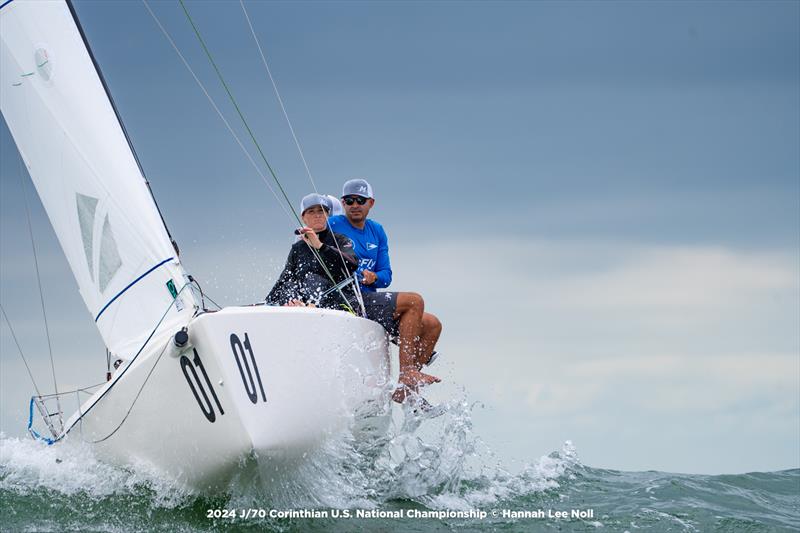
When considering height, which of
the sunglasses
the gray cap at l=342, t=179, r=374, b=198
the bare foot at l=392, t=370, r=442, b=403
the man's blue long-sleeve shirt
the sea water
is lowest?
the sea water

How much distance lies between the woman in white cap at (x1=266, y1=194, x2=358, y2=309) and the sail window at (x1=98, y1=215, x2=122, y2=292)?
123 centimetres

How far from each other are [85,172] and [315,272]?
6.04ft

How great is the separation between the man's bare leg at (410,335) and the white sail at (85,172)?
195cm

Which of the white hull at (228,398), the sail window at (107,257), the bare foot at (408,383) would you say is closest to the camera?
the white hull at (228,398)

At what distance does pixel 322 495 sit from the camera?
6043 mm

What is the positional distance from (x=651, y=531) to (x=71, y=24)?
5.52 metres

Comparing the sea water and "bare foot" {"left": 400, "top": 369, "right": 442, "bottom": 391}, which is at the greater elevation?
"bare foot" {"left": 400, "top": 369, "right": 442, "bottom": 391}

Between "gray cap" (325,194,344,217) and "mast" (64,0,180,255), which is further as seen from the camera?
"gray cap" (325,194,344,217)

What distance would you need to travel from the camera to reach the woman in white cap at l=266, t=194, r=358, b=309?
6.98 metres

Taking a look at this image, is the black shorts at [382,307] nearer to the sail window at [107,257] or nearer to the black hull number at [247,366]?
the sail window at [107,257]

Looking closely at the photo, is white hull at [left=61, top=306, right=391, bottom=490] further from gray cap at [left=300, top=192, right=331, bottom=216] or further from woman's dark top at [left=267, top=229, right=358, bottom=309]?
gray cap at [left=300, top=192, right=331, bottom=216]

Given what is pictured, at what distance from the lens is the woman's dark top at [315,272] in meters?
6.98

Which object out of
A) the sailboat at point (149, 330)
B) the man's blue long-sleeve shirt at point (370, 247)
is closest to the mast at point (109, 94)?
the sailboat at point (149, 330)

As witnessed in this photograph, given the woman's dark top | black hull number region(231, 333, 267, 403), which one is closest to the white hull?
black hull number region(231, 333, 267, 403)
